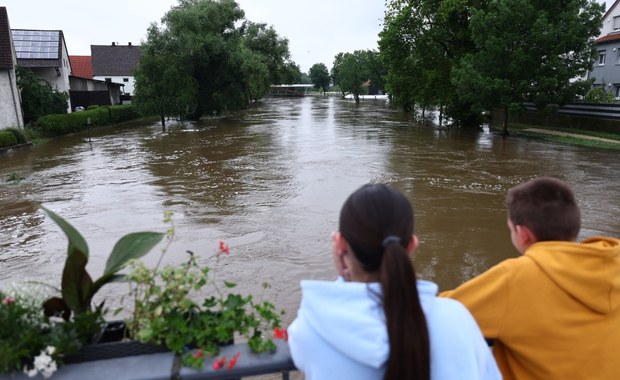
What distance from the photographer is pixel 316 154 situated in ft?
57.6

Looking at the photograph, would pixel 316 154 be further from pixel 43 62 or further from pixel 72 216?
pixel 43 62

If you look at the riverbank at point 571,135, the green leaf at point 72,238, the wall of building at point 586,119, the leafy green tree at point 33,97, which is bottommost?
the riverbank at point 571,135

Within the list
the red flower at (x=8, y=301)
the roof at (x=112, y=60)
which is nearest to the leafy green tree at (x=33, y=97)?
the red flower at (x=8, y=301)

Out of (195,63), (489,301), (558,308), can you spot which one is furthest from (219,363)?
(195,63)

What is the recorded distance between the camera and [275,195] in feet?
36.3

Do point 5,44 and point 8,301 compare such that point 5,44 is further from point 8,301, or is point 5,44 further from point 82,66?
point 82,66

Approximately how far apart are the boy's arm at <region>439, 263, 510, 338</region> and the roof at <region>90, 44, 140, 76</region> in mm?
65904

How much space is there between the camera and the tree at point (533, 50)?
64.6 ft

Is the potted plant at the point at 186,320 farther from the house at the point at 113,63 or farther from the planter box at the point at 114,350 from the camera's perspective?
the house at the point at 113,63

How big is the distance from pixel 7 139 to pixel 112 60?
46776 millimetres

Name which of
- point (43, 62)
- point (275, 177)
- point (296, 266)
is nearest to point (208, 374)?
point (296, 266)

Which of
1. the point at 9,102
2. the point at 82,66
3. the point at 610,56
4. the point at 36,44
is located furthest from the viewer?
the point at 82,66

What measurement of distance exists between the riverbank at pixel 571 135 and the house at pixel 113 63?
51.7m

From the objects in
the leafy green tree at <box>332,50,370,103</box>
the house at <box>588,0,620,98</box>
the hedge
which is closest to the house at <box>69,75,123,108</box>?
the hedge
